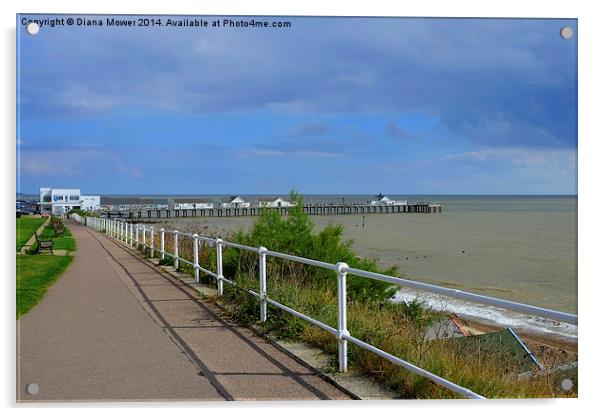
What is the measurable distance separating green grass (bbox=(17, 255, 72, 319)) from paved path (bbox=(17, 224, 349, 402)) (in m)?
0.26

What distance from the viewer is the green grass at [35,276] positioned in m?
9.76

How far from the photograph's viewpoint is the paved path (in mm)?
5289

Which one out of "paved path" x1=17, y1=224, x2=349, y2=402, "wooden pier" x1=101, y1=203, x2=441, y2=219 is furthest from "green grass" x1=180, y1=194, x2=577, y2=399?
"wooden pier" x1=101, y1=203, x2=441, y2=219

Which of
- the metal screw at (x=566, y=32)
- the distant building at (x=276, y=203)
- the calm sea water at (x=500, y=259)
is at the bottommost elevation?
the calm sea water at (x=500, y=259)

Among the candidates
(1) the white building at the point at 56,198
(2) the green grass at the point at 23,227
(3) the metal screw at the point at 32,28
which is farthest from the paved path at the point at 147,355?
(3) the metal screw at the point at 32,28

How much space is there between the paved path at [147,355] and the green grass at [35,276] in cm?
26

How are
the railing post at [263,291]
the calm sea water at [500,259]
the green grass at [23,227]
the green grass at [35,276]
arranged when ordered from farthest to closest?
the calm sea water at [500,259], the green grass at [35,276], the railing post at [263,291], the green grass at [23,227]

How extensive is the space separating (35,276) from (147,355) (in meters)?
7.63

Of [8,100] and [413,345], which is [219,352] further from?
[8,100]

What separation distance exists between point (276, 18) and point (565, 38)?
238 cm

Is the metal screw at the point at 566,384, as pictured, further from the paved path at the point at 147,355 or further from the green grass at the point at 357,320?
the paved path at the point at 147,355

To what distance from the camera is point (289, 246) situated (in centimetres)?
1227
